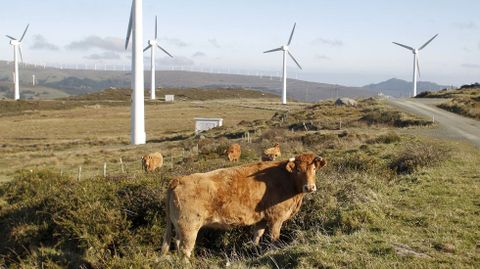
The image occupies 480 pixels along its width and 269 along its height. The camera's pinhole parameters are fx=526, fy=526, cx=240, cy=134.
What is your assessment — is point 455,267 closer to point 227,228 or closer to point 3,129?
point 227,228

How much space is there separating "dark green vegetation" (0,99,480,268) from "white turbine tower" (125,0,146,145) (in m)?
26.8

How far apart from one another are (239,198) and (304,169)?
142cm

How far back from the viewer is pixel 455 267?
312 inches

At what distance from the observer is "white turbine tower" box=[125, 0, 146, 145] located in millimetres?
44438

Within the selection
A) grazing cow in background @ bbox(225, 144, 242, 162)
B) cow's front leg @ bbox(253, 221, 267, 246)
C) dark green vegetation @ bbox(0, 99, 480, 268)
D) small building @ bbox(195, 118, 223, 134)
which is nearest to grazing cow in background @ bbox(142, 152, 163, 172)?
grazing cow in background @ bbox(225, 144, 242, 162)

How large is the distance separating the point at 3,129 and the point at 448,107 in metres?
55.8

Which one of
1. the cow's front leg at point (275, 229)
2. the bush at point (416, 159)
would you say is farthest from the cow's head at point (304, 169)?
the bush at point (416, 159)

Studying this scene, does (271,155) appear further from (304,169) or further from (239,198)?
(239,198)

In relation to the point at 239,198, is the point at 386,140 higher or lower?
lower

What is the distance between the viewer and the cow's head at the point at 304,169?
10.4 metres

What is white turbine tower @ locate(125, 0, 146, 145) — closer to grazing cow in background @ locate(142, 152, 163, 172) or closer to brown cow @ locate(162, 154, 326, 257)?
grazing cow in background @ locate(142, 152, 163, 172)

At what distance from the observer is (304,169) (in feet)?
34.4

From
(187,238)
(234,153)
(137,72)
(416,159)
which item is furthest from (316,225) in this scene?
(137,72)

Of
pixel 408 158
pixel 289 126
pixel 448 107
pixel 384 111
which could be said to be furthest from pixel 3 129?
pixel 408 158
